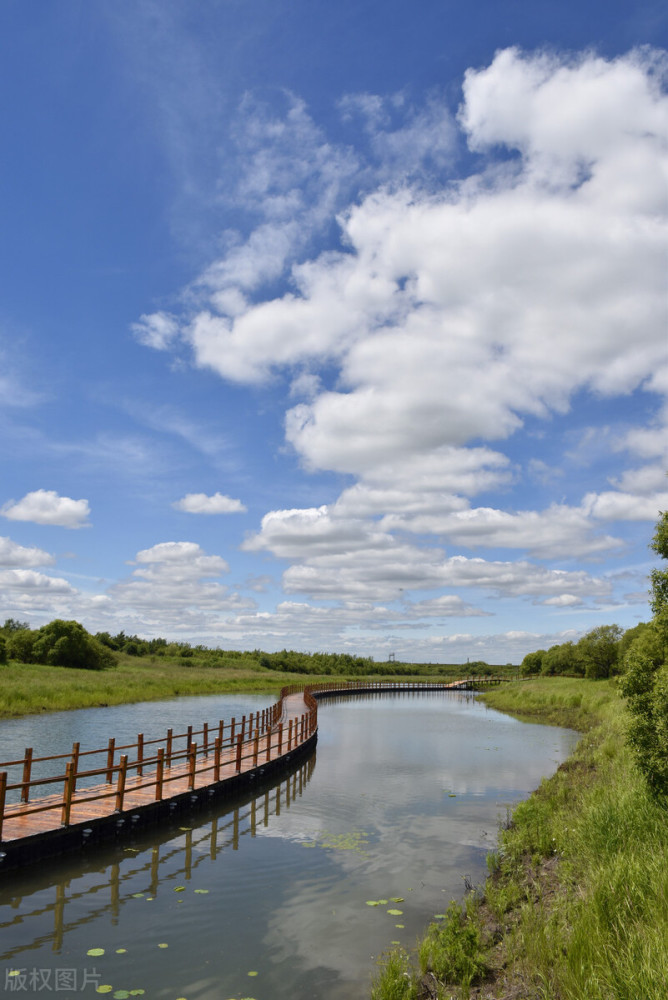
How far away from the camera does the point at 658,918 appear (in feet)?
23.1

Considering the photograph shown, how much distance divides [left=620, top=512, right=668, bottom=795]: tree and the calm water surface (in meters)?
3.96

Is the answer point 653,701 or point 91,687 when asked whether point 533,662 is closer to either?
point 91,687

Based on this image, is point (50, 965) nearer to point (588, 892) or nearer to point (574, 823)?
point (588, 892)

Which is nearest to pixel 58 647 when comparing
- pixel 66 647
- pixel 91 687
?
pixel 66 647

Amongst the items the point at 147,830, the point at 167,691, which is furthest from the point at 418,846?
the point at 167,691

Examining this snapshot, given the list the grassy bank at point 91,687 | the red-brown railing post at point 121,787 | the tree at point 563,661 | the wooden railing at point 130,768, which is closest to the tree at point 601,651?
the tree at point 563,661

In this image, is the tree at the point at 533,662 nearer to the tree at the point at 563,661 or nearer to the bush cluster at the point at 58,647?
the tree at the point at 563,661

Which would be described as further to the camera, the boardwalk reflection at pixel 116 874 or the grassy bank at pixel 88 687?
the grassy bank at pixel 88 687

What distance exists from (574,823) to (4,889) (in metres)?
10.6

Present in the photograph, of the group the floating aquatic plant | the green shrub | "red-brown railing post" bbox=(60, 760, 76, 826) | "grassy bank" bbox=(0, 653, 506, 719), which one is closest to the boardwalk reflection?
"red-brown railing post" bbox=(60, 760, 76, 826)

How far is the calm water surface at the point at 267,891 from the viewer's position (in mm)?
8828

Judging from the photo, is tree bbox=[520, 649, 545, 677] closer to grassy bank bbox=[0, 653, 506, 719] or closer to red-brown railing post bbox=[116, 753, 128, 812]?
grassy bank bbox=[0, 653, 506, 719]

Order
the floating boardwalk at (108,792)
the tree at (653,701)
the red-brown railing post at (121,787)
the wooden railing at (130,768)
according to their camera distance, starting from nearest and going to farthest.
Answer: the tree at (653,701) < the floating boardwalk at (108,792) < the wooden railing at (130,768) < the red-brown railing post at (121,787)

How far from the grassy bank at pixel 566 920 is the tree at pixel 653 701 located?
1.83 feet
